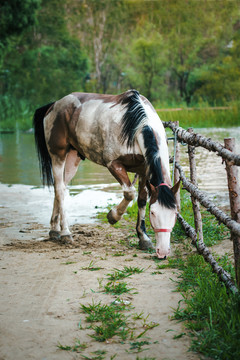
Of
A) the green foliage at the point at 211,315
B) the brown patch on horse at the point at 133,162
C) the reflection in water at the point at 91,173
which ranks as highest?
the brown patch on horse at the point at 133,162

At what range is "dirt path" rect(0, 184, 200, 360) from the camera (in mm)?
2576

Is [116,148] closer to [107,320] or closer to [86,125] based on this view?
[86,125]

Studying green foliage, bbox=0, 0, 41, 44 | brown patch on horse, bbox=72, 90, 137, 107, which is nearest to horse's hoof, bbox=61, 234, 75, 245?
brown patch on horse, bbox=72, 90, 137, 107

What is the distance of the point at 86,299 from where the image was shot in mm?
3338

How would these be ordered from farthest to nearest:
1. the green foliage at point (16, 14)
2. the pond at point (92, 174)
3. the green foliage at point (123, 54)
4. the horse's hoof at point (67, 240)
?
the green foliage at point (123, 54)
the green foliage at point (16, 14)
the pond at point (92, 174)
the horse's hoof at point (67, 240)

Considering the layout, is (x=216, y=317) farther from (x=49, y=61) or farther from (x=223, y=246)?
(x=49, y=61)

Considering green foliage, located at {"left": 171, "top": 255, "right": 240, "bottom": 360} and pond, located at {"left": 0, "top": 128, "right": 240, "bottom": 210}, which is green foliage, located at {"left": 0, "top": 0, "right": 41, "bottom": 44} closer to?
pond, located at {"left": 0, "top": 128, "right": 240, "bottom": 210}

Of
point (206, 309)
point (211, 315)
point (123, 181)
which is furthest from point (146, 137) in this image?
point (211, 315)

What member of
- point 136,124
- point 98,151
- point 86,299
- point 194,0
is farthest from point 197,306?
point 194,0

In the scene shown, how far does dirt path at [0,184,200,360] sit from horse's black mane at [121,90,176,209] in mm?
730

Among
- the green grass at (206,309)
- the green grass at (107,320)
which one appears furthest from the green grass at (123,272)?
the green grass at (107,320)

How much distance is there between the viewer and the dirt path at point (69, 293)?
2.58m

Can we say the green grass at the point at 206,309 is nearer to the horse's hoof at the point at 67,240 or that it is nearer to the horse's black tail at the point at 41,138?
the horse's hoof at the point at 67,240

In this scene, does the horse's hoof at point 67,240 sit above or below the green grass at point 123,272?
below
